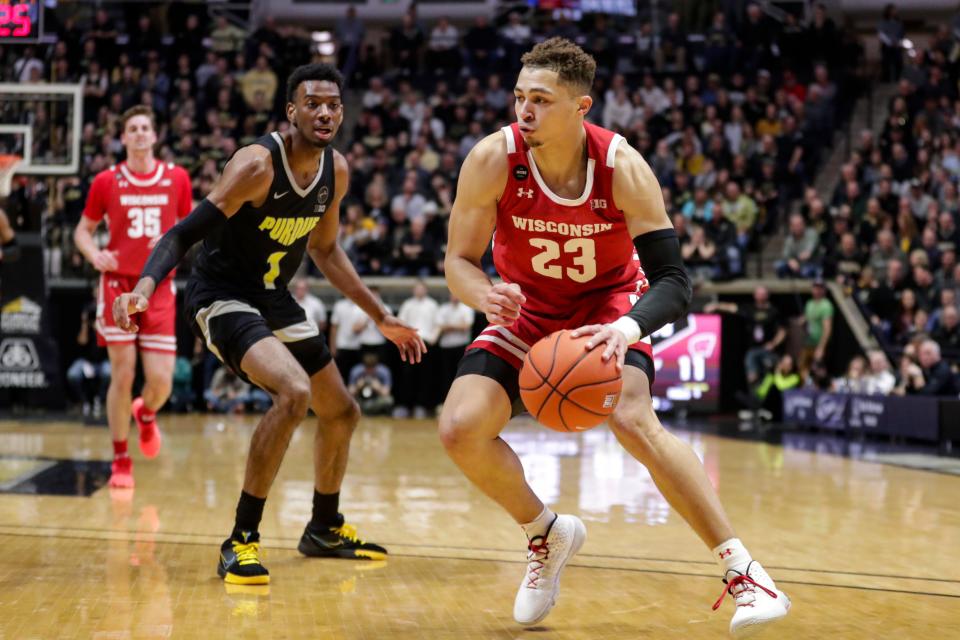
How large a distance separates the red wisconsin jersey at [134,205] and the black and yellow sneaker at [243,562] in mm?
3317

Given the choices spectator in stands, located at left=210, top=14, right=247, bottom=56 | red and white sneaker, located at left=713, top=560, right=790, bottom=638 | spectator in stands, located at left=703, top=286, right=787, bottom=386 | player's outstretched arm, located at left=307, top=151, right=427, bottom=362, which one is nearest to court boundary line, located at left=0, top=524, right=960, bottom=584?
player's outstretched arm, located at left=307, top=151, right=427, bottom=362

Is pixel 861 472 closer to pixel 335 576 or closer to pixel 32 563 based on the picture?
pixel 335 576

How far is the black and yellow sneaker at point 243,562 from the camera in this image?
188 inches

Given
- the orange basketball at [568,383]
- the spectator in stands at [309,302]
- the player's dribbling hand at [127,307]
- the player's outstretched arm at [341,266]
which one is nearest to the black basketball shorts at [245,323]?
the player's outstretched arm at [341,266]

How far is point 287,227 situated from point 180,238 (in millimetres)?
675

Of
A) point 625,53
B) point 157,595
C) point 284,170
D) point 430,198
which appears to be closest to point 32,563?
point 157,595

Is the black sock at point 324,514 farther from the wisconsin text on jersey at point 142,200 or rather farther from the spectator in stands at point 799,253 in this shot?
the spectator in stands at point 799,253

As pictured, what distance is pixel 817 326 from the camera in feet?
48.9

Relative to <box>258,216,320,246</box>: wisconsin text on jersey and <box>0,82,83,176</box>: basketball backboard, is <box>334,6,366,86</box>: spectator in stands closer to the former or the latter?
<box>0,82,83,176</box>: basketball backboard

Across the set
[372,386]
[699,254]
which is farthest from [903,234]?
[372,386]

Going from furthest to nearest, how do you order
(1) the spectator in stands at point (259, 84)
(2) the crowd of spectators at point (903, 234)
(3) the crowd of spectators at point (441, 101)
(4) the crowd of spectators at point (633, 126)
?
1. (1) the spectator in stands at point (259, 84)
2. (3) the crowd of spectators at point (441, 101)
3. (4) the crowd of spectators at point (633, 126)
4. (2) the crowd of spectators at point (903, 234)

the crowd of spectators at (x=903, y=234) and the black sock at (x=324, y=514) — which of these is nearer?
the black sock at (x=324, y=514)

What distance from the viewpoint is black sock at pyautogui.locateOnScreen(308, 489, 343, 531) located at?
5.50m

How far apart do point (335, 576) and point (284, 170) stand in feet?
5.91
